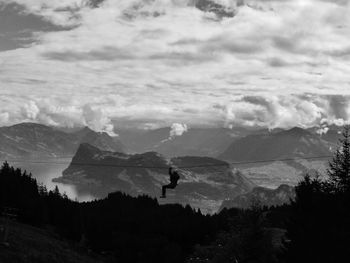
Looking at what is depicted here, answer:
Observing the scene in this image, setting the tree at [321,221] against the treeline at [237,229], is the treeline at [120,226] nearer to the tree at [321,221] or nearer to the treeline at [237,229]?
the treeline at [237,229]

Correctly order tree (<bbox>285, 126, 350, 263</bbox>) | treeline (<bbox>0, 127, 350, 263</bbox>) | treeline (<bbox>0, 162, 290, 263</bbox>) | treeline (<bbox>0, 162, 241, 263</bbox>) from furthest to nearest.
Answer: treeline (<bbox>0, 162, 241, 263</bbox>) → treeline (<bbox>0, 162, 290, 263</bbox>) → treeline (<bbox>0, 127, 350, 263</bbox>) → tree (<bbox>285, 126, 350, 263</bbox>)

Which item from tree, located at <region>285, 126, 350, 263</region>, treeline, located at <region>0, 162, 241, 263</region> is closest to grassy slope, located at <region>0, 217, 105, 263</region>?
treeline, located at <region>0, 162, 241, 263</region>

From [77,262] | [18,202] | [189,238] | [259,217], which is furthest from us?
[189,238]

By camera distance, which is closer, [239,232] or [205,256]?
[239,232]

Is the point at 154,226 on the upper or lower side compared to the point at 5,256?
lower

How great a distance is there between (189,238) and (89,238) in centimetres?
3193

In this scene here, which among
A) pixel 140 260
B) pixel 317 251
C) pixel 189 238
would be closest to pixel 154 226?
pixel 189 238

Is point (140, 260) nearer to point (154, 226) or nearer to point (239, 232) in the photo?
point (239, 232)

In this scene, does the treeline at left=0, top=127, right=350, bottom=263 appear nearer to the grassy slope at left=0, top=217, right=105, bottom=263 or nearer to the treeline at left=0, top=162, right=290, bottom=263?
the treeline at left=0, top=162, right=290, bottom=263

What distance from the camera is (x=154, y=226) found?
5236 inches

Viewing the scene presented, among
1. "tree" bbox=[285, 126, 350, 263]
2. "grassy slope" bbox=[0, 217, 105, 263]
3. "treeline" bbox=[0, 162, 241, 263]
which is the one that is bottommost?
"treeline" bbox=[0, 162, 241, 263]

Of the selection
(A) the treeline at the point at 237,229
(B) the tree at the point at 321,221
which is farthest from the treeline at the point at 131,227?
(B) the tree at the point at 321,221

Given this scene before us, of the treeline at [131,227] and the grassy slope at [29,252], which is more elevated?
the grassy slope at [29,252]

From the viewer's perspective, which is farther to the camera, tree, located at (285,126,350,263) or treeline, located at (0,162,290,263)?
treeline, located at (0,162,290,263)
